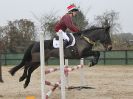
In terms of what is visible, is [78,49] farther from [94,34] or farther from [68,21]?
[68,21]

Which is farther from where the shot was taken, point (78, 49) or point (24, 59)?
point (24, 59)

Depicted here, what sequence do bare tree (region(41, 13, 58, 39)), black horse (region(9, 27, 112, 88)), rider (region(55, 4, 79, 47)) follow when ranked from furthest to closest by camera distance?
bare tree (region(41, 13, 58, 39)) < black horse (region(9, 27, 112, 88)) < rider (region(55, 4, 79, 47))

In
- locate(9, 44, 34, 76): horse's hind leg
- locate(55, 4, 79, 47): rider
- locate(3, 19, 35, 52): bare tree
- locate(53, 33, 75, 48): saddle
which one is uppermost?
locate(3, 19, 35, 52): bare tree

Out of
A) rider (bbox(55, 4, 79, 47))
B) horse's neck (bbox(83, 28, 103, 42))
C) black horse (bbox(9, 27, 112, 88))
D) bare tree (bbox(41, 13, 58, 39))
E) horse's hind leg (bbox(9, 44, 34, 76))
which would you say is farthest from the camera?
bare tree (bbox(41, 13, 58, 39))

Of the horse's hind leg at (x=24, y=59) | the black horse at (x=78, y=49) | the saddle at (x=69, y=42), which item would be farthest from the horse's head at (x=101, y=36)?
the horse's hind leg at (x=24, y=59)

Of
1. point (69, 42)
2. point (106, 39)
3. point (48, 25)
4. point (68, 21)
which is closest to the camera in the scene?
point (68, 21)

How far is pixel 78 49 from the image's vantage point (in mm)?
10820

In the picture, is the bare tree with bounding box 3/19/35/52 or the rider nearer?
the rider

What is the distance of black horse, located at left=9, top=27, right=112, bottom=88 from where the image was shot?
424 inches

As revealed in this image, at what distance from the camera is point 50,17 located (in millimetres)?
49406

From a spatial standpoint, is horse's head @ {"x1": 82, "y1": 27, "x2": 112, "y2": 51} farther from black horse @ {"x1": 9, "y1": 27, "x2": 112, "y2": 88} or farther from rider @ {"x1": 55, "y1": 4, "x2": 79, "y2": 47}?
rider @ {"x1": 55, "y1": 4, "x2": 79, "y2": 47}

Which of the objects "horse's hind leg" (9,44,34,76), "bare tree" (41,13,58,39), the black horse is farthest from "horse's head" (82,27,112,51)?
"bare tree" (41,13,58,39)

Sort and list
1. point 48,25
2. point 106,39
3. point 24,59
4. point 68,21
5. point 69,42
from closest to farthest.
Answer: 1. point 68,21
2. point 69,42
3. point 106,39
4. point 24,59
5. point 48,25

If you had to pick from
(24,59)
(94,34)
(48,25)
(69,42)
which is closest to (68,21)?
(69,42)
